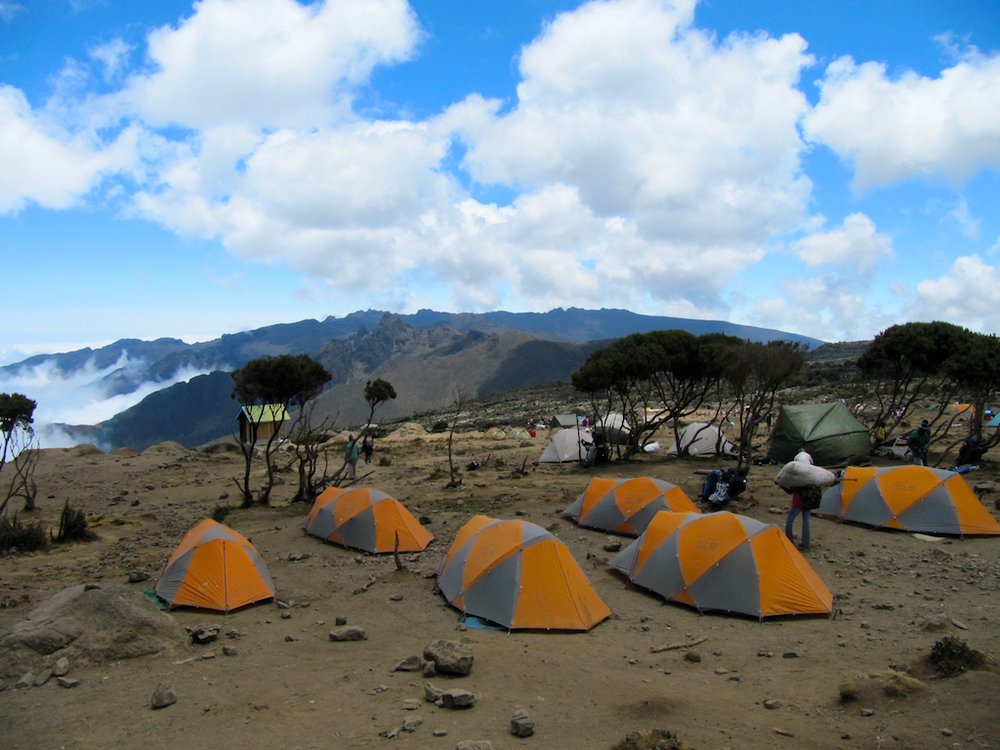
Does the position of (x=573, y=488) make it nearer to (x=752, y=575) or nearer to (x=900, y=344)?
(x=752, y=575)

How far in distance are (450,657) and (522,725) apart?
1661 millimetres

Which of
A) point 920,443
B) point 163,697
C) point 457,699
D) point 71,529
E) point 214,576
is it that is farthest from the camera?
point 920,443

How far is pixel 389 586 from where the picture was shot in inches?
443

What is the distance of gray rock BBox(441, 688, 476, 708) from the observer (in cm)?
636

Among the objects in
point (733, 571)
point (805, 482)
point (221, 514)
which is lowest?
point (221, 514)

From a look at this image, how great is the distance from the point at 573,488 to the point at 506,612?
11.2 metres

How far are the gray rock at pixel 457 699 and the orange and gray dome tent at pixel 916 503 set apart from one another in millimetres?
11066

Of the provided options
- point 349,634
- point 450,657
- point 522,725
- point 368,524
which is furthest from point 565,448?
point 522,725

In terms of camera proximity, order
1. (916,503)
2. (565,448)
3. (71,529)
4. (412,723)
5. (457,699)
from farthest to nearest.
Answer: (565,448) → (71,529) → (916,503) → (457,699) → (412,723)

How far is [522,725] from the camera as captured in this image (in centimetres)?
582

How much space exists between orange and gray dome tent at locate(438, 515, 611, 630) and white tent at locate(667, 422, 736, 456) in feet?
56.2

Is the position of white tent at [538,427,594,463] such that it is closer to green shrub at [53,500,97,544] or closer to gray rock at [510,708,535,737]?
green shrub at [53,500,97,544]

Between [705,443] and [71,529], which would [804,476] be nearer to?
[705,443]

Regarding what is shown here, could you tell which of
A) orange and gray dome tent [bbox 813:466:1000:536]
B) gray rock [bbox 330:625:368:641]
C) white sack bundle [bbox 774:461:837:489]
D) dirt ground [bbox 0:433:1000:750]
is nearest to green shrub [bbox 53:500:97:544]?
dirt ground [bbox 0:433:1000:750]
